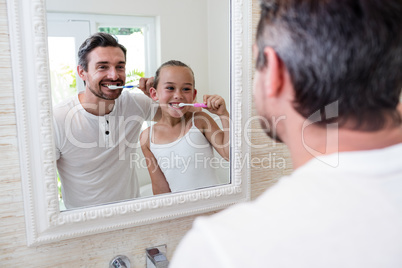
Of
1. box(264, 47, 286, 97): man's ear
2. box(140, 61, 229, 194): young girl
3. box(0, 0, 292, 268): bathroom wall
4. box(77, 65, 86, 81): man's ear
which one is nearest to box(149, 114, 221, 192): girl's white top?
box(140, 61, 229, 194): young girl

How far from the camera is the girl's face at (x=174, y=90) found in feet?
3.13

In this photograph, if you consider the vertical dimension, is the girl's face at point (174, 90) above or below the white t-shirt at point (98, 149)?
above

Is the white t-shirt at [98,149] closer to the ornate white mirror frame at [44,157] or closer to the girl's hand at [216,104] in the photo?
the ornate white mirror frame at [44,157]

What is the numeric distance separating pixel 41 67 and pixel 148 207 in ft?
1.40

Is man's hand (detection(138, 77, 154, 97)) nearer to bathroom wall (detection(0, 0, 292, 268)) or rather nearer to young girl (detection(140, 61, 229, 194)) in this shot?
young girl (detection(140, 61, 229, 194))

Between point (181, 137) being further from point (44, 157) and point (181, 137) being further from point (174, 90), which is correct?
point (44, 157)

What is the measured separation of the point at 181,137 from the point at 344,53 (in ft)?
2.06

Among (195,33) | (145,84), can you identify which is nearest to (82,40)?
(145,84)

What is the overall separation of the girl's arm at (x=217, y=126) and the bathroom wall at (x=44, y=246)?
10 cm

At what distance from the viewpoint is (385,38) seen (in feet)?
1.43

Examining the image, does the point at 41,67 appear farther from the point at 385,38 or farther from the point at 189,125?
the point at 385,38

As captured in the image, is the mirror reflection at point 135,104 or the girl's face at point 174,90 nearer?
the mirror reflection at point 135,104

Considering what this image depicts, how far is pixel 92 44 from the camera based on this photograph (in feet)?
2.79

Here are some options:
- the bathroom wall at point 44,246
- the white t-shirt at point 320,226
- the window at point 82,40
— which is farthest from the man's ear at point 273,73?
the bathroom wall at point 44,246
